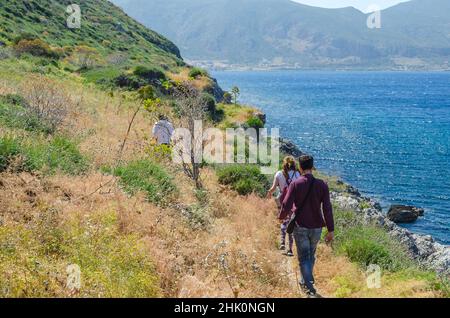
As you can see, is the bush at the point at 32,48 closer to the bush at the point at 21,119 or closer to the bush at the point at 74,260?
the bush at the point at 21,119

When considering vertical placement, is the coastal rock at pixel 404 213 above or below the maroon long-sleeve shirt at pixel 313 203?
below

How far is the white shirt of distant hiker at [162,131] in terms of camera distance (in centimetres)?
1212

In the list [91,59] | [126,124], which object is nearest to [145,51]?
[91,59]

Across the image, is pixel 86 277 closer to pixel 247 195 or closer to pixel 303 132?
pixel 247 195

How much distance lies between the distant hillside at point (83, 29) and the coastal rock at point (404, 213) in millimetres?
27551

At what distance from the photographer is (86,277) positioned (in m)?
5.74

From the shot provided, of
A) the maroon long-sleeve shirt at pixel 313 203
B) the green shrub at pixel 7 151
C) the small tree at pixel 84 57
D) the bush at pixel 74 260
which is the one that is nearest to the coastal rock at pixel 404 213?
the maroon long-sleeve shirt at pixel 313 203

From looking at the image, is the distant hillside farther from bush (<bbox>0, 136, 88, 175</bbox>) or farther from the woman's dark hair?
the woman's dark hair

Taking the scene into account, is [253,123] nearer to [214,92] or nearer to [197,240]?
[214,92]

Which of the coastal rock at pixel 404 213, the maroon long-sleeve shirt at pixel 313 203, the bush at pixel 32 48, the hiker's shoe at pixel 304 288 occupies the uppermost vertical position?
the bush at pixel 32 48

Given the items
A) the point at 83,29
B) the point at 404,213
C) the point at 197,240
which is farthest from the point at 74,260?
the point at 83,29

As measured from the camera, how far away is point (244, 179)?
13.4 metres

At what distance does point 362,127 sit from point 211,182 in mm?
45358

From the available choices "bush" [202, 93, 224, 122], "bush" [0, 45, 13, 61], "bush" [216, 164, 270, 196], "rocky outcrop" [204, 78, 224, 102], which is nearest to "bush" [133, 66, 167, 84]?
"bush" [202, 93, 224, 122]
